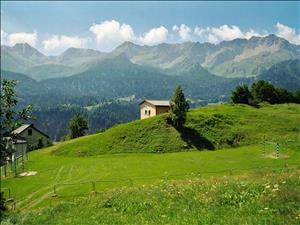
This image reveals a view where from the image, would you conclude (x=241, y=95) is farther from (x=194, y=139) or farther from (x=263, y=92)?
(x=194, y=139)

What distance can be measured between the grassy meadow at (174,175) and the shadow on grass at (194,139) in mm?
248

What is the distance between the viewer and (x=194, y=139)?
338 ft

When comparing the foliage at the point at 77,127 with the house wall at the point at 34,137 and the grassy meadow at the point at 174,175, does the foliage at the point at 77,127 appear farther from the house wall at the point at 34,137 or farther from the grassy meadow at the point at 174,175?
the grassy meadow at the point at 174,175

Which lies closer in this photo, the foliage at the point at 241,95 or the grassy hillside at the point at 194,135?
the grassy hillside at the point at 194,135

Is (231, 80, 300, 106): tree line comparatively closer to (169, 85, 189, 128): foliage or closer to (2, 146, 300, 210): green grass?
(169, 85, 189, 128): foliage

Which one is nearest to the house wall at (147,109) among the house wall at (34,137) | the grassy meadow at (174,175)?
the grassy meadow at (174,175)

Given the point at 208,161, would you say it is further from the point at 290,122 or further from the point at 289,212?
the point at 289,212

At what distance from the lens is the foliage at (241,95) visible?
14988 centimetres

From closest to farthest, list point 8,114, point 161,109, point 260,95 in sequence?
point 8,114
point 161,109
point 260,95

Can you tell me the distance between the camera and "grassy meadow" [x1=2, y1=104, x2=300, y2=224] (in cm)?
2089

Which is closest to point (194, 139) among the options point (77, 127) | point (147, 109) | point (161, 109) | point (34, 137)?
point (161, 109)

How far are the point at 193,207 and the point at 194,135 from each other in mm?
83577

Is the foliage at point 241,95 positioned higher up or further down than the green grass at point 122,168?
higher up

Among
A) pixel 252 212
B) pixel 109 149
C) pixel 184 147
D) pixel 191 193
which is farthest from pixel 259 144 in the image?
pixel 252 212
